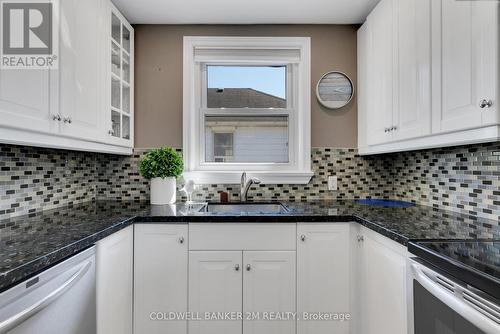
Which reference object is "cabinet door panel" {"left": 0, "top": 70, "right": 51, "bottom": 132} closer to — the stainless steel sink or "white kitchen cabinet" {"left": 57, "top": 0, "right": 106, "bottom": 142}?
"white kitchen cabinet" {"left": 57, "top": 0, "right": 106, "bottom": 142}

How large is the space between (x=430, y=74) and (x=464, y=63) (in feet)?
0.71

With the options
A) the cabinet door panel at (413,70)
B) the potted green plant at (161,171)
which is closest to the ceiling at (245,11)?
the cabinet door panel at (413,70)

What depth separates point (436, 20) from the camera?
4.25 feet

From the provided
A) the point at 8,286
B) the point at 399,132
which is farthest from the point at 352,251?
the point at 8,286

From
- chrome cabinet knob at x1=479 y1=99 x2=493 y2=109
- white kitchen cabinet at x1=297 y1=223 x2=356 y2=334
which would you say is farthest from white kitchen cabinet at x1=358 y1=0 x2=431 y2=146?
white kitchen cabinet at x1=297 y1=223 x2=356 y2=334

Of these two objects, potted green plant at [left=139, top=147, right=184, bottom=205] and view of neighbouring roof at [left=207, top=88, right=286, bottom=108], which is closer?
potted green plant at [left=139, top=147, right=184, bottom=205]

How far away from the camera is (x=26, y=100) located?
3.75ft

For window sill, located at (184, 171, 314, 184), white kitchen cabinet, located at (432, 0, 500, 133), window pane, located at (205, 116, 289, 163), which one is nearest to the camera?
white kitchen cabinet, located at (432, 0, 500, 133)

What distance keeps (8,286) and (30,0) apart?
1190 mm

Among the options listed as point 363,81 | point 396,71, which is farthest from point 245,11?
point 396,71

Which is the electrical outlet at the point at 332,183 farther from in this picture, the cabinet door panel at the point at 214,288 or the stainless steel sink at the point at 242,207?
the cabinet door panel at the point at 214,288

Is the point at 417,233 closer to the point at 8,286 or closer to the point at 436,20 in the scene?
the point at 436,20

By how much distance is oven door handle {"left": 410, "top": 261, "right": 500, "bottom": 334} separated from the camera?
0.70 metres

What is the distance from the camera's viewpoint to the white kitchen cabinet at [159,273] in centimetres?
159
